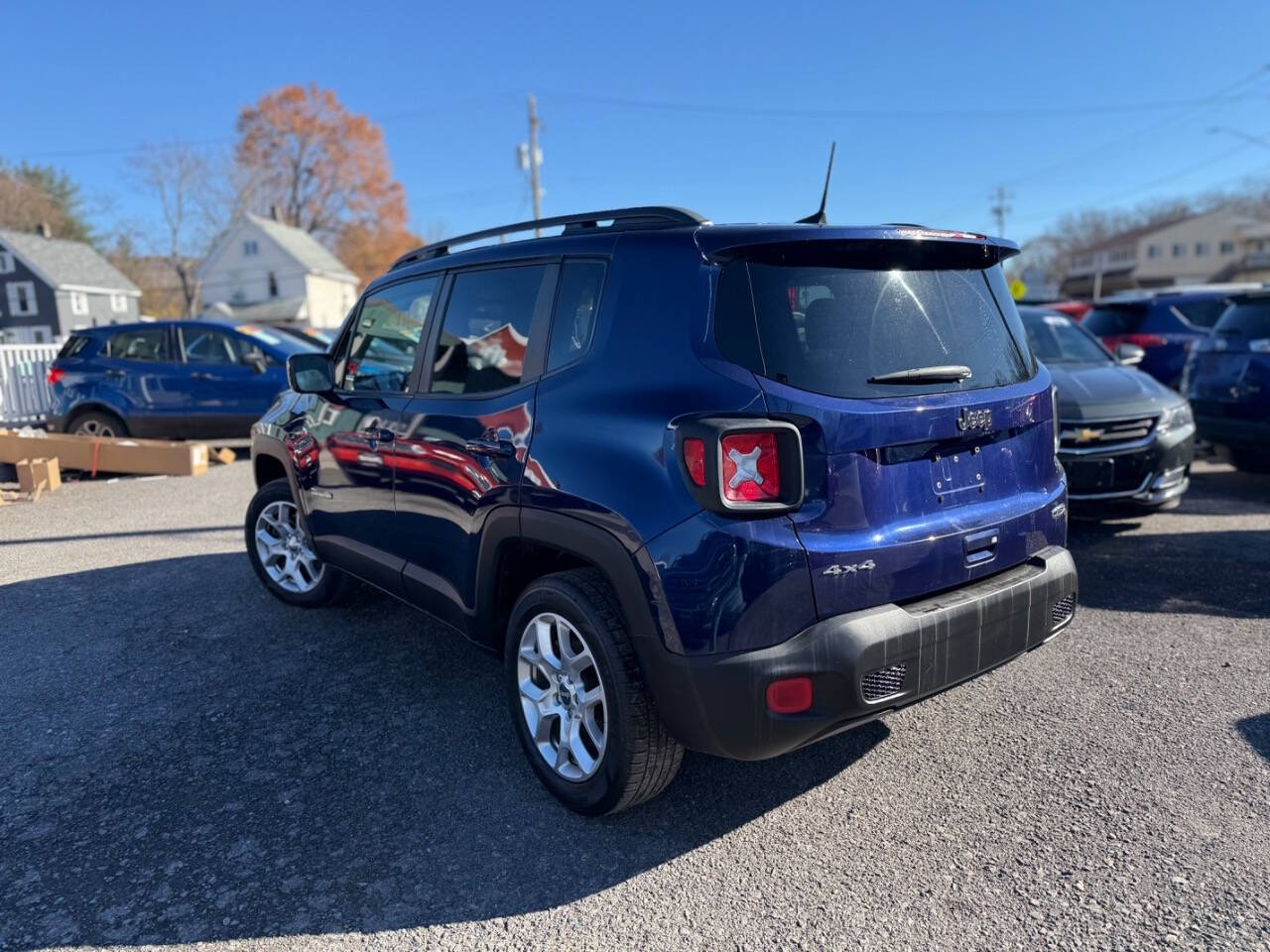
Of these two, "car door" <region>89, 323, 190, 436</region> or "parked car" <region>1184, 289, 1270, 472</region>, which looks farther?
"car door" <region>89, 323, 190, 436</region>

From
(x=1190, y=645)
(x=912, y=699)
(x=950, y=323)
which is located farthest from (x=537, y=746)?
(x=1190, y=645)

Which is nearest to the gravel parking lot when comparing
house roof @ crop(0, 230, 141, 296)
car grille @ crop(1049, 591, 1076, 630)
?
car grille @ crop(1049, 591, 1076, 630)

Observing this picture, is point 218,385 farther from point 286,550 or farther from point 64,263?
point 64,263

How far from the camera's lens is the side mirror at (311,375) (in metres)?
4.27

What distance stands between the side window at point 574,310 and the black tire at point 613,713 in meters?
0.73

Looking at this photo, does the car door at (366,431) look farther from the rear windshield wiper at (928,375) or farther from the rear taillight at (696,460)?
the rear windshield wiper at (928,375)

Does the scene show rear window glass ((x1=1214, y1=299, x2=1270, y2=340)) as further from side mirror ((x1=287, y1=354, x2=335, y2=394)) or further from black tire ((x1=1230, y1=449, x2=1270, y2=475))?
side mirror ((x1=287, y1=354, x2=335, y2=394))

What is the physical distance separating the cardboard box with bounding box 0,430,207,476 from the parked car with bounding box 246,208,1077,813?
285 inches

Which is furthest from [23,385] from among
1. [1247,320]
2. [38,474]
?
[1247,320]

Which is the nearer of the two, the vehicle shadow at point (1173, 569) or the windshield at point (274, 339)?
the vehicle shadow at point (1173, 569)

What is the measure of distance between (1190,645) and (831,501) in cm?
282

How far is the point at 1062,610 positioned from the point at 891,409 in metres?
1.10

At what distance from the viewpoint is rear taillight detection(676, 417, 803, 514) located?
237 cm

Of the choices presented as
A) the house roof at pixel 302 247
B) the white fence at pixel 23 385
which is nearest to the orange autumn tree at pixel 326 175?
the house roof at pixel 302 247
